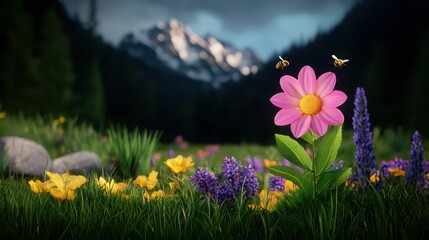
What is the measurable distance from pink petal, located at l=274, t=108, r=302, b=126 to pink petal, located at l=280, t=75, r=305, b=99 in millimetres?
82

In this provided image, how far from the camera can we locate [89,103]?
24.7m

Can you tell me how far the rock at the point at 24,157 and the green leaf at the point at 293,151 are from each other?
3611 millimetres

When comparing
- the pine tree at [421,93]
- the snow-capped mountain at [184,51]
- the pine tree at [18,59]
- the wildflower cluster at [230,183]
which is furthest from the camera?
the snow-capped mountain at [184,51]

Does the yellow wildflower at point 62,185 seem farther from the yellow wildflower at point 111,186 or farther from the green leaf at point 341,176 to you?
the green leaf at point 341,176

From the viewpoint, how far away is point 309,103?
193 centimetres

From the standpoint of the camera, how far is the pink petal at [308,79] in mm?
1944

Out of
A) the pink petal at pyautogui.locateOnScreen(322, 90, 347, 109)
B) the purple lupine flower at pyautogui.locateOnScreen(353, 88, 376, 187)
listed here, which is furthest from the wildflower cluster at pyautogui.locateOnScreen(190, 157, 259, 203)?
the purple lupine flower at pyautogui.locateOnScreen(353, 88, 376, 187)

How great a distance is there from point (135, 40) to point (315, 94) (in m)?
181

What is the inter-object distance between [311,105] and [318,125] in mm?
98

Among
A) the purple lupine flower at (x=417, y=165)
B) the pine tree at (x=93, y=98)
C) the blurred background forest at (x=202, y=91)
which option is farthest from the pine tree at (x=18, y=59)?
the purple lupine flower at (x=417, y=165)

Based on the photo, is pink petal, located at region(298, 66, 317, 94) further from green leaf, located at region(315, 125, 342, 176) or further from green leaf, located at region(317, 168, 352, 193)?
green leaf, located at region(317, 168, 352, 193)

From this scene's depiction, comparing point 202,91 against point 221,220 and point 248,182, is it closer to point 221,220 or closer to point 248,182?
point 248,182

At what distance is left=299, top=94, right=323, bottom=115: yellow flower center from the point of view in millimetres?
1915

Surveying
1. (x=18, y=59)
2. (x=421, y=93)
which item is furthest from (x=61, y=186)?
(x=18, y=59)
